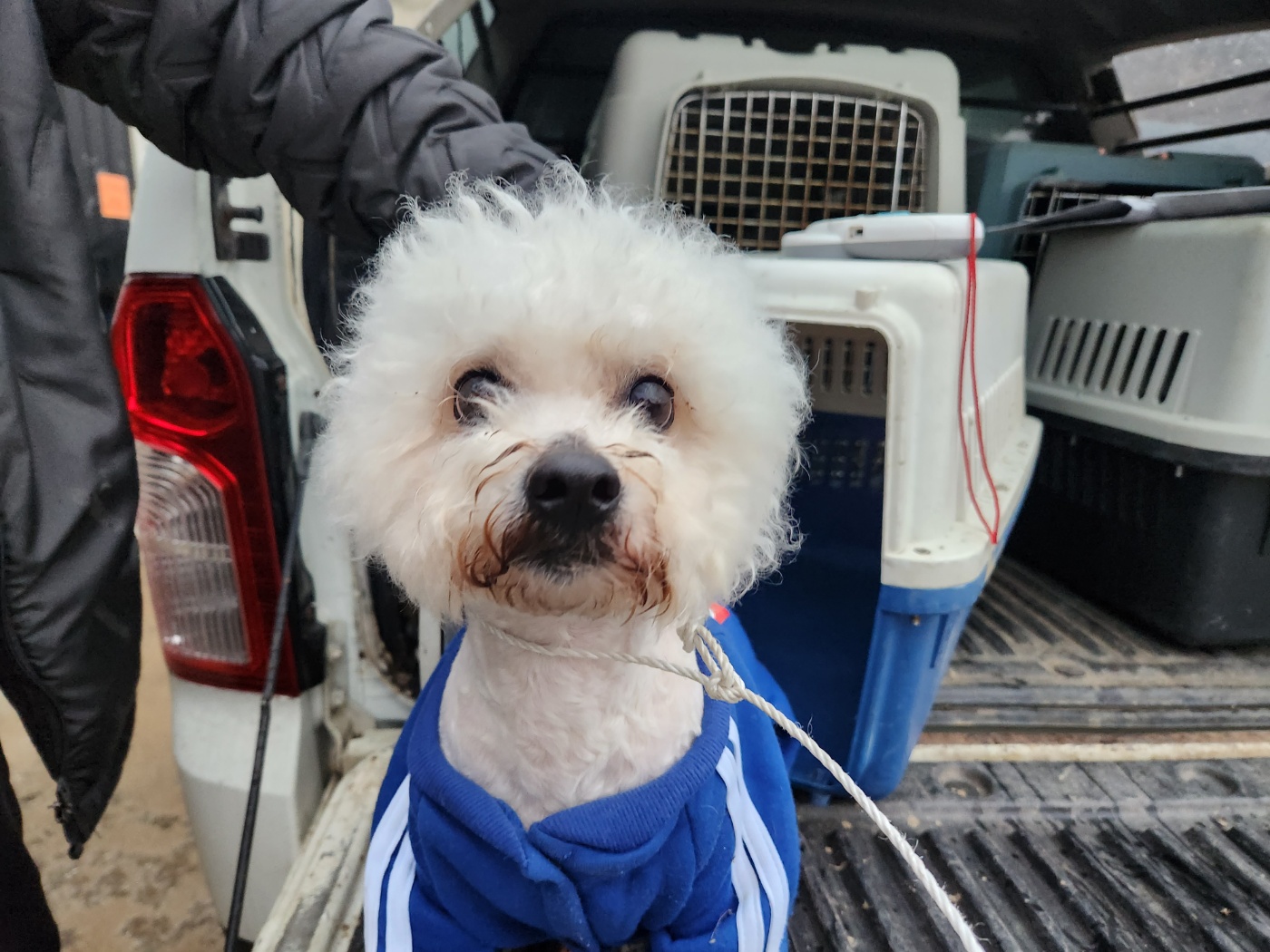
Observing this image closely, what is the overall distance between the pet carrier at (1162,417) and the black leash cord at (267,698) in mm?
1436

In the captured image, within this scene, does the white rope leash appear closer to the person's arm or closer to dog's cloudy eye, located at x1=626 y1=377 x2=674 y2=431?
dog's cloudy eye, located at x1=626 y1=377 x2=674 y2=431

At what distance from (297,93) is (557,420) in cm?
41

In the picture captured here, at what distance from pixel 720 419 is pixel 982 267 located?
70 centimetres

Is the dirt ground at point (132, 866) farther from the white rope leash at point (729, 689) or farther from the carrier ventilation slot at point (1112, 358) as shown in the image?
the carrier ventilation slot at point (1112, 358)

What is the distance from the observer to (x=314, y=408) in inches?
38.7

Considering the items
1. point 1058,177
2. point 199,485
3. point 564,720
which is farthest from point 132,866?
point 1058,177

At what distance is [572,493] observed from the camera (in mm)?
573

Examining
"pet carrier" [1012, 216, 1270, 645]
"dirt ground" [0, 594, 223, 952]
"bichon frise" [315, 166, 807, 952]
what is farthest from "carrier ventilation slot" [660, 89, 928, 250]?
"dirt ground" [0, 594, 223, 952]

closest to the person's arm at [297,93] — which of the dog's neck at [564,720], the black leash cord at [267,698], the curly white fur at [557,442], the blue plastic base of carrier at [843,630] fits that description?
the curly white fur at [557,442]

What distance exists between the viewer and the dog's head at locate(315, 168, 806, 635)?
1.97 feet

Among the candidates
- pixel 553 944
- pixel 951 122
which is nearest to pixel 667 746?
pixel 553 944

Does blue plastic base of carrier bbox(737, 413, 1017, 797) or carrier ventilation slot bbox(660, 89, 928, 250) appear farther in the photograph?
carrier ventilation slot bbox(660, 89, 928, 250)

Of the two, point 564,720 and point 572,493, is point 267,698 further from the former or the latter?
point 572,493

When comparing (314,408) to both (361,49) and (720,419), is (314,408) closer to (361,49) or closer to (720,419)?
(361,49)
